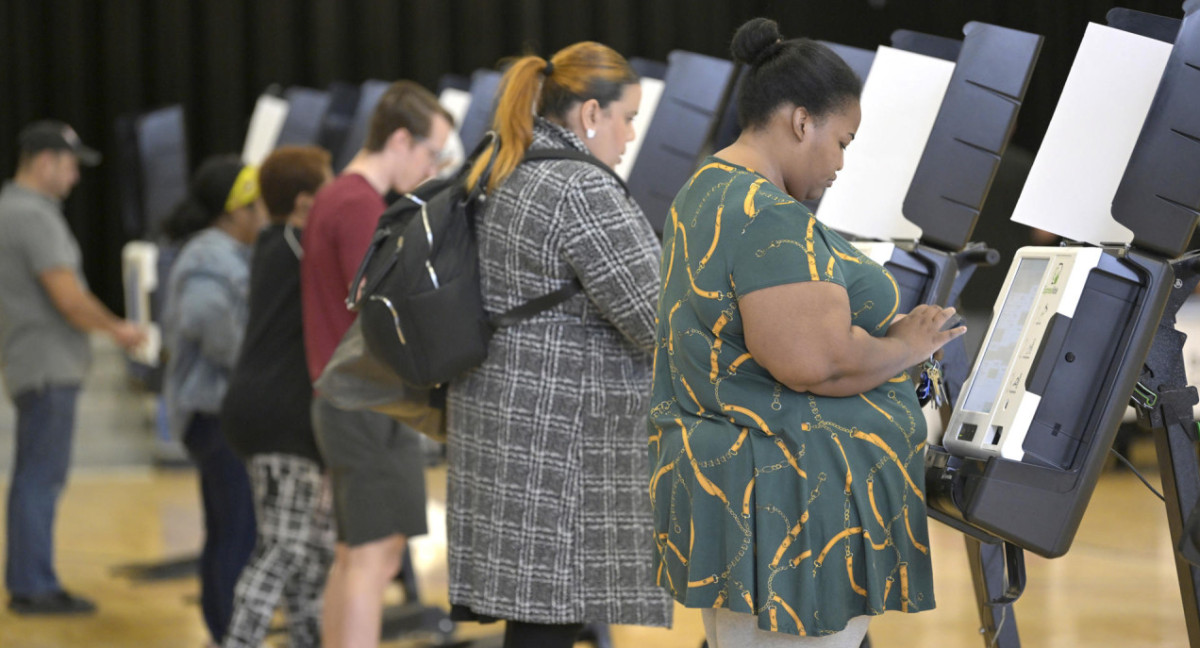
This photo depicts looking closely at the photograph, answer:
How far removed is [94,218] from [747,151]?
7992mm

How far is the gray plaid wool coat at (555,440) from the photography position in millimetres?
2020

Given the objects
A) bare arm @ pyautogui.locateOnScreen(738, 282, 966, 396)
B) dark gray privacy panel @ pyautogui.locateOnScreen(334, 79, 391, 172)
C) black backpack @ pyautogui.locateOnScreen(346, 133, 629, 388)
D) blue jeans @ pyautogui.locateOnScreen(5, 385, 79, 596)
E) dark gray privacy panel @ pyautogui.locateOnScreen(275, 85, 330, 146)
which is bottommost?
blue jeans @ pyautogui.locateOnScreen(5, 385, 79, 596)

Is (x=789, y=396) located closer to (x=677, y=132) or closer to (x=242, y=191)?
(x=677, y=132)

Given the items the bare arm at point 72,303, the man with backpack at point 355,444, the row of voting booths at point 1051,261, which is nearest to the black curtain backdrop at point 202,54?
the bare arm at point 72,303

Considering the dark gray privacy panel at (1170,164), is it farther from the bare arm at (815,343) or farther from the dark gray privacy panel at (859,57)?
the dark gray privacy panel at (859,57)

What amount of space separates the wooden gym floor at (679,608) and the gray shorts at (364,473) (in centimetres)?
102

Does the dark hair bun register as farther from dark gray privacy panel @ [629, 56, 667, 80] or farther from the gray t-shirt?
the gray t-shirt

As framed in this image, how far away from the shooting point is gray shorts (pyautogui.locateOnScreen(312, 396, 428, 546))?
262 centimetres

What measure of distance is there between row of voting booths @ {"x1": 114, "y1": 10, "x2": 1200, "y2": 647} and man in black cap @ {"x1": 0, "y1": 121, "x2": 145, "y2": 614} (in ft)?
9.43

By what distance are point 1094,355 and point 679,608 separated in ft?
8.60

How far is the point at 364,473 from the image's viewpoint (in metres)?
2.63

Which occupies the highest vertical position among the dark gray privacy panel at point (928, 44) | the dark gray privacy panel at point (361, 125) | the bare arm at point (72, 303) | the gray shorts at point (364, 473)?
the dark gray privacy panel at point (928, 44)

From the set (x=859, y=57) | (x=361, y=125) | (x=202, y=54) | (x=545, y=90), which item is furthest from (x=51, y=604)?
(x=202, y=54)

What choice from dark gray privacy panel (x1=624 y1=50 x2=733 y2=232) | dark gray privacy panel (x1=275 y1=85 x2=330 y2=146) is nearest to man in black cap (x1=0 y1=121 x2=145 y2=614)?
dark gray privacy panel (x1=275 y1=85 x2=330 y2=146)
